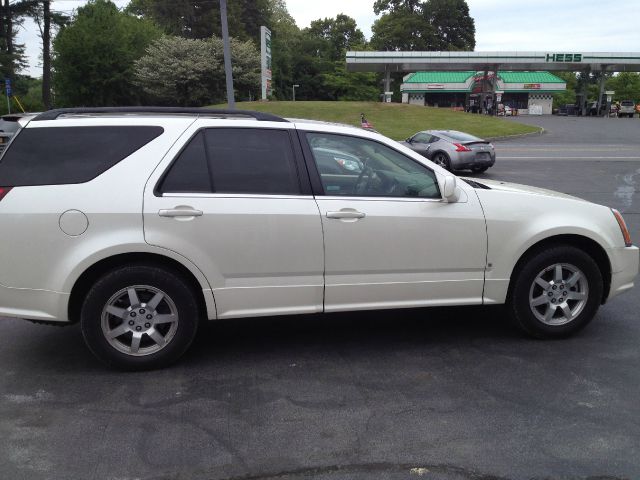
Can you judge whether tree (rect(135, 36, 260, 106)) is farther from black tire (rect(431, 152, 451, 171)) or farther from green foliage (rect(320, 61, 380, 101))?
black tire (rect(431, 152, 451, 171))

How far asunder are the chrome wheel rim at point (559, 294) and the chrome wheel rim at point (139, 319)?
272cm

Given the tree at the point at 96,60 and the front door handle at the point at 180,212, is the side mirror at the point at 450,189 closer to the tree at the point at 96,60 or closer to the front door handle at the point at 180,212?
the front door handle at the point at 180,212

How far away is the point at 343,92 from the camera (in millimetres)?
82375

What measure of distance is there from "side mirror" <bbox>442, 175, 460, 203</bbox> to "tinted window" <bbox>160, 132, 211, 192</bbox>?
1.68m

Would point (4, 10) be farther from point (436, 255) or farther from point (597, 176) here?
point (436, 255)

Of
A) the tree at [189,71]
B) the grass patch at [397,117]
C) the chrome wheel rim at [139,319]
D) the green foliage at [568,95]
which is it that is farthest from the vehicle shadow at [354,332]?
the green foliage at [568,95]

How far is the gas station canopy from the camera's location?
56.0 metres

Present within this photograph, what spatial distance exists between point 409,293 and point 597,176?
15.3 meters

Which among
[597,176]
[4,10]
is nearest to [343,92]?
[4,10]

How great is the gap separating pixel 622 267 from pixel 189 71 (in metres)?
47.1

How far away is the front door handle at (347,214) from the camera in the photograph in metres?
4.22

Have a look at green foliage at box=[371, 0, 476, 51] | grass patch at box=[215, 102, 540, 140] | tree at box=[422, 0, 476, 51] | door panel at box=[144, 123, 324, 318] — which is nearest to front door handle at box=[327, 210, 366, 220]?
door panel at box=[144, 123, 324, 318]

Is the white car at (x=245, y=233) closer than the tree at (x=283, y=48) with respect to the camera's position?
Yes

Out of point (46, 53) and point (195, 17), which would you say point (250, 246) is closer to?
point (46, 53)
